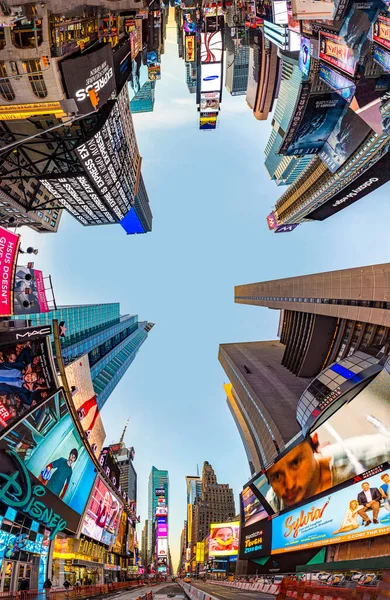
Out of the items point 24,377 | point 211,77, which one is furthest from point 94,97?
point 211,77

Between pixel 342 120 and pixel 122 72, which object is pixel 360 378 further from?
pixel 342 120

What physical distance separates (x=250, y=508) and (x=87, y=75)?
6512 centimetres

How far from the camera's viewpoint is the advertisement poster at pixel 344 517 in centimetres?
2405

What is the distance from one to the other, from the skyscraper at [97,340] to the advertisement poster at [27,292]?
4199 cm

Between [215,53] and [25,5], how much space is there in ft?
111

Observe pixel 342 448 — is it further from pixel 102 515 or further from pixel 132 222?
pixel 132 222

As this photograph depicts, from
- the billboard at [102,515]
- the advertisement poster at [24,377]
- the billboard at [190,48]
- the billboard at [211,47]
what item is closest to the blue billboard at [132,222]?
the billboard at [190,48]

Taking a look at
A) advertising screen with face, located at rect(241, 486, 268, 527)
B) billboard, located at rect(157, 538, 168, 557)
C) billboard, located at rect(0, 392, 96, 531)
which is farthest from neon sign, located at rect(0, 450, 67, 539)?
billboard, located at rect(157, 538, 168, 557)

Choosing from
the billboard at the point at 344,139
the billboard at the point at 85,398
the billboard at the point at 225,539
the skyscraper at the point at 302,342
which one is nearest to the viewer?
the billboard at the point at 85,398

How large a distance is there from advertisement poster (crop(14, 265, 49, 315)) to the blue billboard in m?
99.2

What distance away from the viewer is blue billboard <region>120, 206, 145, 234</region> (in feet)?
394

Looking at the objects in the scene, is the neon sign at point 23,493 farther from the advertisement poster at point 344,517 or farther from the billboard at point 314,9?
the billboard at point 314,9

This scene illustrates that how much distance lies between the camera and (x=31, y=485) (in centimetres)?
2252

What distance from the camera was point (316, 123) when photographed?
71.3m
